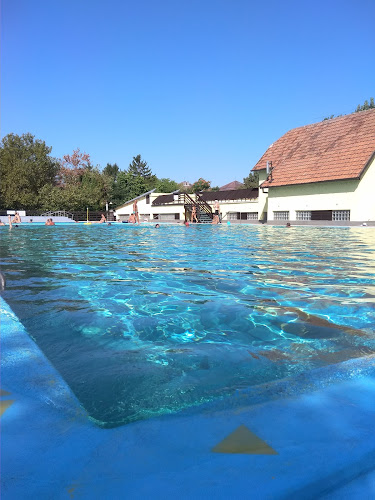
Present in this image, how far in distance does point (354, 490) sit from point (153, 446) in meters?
0.79

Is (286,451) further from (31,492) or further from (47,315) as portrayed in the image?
(47,315)

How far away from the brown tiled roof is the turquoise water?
2055 cm

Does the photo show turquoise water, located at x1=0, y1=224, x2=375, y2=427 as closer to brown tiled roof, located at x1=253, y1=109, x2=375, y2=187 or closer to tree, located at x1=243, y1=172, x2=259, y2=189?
brown tiled roof, located at x1=253, y1=109, x2=375, y2=187

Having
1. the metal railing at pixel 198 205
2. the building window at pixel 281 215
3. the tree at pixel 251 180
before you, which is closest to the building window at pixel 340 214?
the building window at pixel 281 215

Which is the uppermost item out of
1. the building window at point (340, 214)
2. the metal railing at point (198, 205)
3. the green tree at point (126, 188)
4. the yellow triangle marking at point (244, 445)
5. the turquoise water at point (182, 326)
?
the green tree at point (126, 188)

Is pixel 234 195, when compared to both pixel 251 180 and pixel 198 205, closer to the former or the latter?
pixel 198 205

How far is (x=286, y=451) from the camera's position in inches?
57.4

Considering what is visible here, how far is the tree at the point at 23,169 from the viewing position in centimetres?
3812

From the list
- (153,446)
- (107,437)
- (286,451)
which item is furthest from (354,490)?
(107,437)

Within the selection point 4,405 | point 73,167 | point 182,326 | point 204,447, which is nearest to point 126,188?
point 73,167

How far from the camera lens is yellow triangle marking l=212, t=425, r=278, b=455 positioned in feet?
4.81

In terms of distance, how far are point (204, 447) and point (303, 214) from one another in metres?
28.3

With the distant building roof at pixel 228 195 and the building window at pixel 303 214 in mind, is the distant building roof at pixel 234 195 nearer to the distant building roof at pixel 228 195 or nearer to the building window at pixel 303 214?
the distant building roof at pixel 228 195

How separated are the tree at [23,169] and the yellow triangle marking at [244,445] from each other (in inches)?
1616
